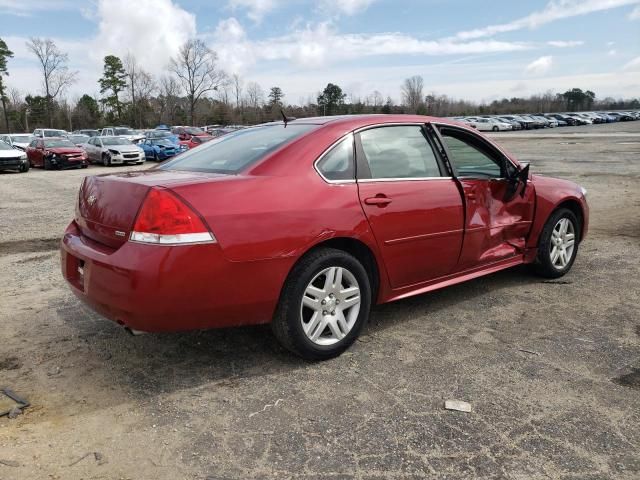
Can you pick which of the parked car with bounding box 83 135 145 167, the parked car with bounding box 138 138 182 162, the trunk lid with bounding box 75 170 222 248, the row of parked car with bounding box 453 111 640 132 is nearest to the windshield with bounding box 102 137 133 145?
the parked car with bounding box 83 135 145 167

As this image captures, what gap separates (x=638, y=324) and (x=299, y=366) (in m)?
2.66

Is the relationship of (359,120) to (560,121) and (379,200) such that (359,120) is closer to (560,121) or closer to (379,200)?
(379,200)

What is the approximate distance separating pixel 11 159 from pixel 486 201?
21.8 metres

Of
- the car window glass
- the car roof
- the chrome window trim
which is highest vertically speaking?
the car roof

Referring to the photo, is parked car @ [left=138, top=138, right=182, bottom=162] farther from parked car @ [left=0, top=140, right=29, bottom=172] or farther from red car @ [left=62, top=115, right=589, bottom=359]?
red car @ [left=62, top=115, right=589, bottom=359]

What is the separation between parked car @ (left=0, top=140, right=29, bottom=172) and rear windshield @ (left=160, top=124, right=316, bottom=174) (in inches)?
807

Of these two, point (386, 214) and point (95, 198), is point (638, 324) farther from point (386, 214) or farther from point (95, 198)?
point (95, 198)

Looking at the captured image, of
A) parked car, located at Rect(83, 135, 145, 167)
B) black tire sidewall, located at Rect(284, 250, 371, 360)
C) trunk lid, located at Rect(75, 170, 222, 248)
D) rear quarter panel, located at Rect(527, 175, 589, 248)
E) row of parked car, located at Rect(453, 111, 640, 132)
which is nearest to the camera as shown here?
trunk lid, located at Rect(75, 170, 222, 248)

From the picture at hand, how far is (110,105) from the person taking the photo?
238 ft

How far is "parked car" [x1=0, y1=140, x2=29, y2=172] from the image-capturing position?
69.8 feet

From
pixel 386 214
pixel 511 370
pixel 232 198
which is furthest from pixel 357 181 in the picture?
pixel 511 370

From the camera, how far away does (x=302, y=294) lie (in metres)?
3.30

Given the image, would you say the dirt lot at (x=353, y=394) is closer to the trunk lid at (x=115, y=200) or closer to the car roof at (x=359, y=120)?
the trunk lid at (x=115, y=200)

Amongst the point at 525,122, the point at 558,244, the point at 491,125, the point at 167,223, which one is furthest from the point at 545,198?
the point at 525,122
